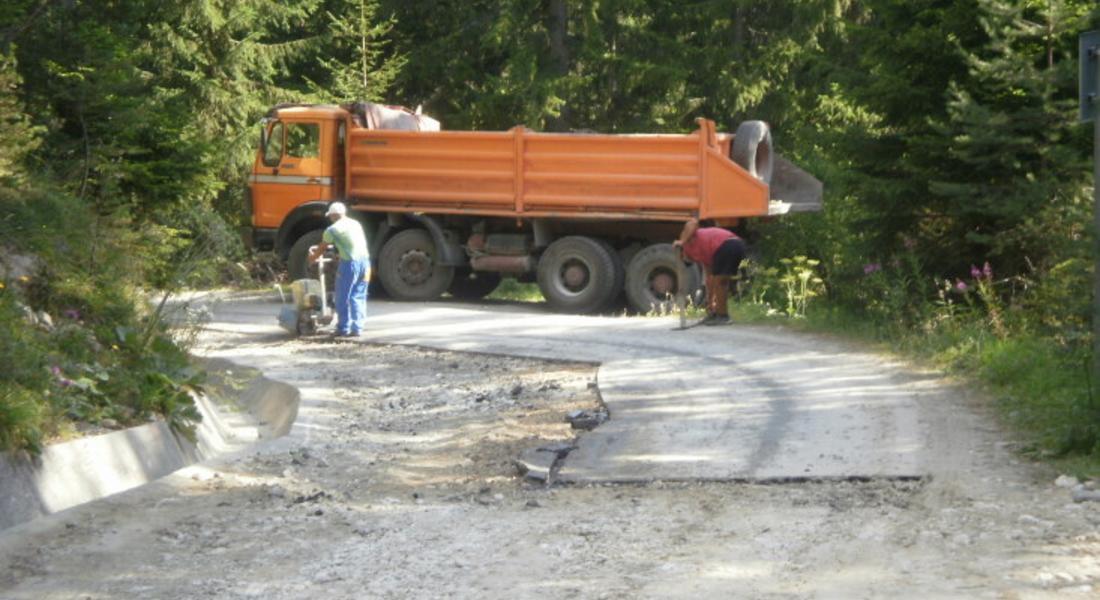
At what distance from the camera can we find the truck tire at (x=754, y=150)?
20.0 meters

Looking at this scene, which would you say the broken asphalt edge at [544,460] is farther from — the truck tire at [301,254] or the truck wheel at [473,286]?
the truck wheel at [473,286]

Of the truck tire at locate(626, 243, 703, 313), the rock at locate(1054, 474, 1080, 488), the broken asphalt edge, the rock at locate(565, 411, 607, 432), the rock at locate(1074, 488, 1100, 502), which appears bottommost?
the broken asphalt edge

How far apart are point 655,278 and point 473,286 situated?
383cm

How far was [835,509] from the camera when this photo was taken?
787cm

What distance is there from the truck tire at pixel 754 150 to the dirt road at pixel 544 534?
9.81 metres

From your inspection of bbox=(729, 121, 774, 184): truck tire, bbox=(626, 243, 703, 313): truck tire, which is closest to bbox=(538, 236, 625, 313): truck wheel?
bbox=(626, 243, 703, 313): truck tire

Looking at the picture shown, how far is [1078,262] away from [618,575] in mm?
4053

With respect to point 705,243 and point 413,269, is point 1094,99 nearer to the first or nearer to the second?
point 705,243

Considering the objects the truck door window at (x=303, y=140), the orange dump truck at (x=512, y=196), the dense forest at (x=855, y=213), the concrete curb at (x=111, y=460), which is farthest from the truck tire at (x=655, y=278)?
the concrete curb at (x=111, y=460)

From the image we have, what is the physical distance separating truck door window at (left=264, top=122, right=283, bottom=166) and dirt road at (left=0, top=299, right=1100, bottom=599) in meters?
12.3

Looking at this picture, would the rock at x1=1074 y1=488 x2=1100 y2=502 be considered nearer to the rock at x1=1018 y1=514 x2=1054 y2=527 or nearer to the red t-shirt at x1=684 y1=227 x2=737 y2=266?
the rock at x1=1018 y1=514 x2=1054 y2=527

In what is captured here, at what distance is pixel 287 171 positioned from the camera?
22.2 meters

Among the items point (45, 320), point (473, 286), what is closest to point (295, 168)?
point (473, 286)

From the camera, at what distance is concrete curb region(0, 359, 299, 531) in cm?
798
